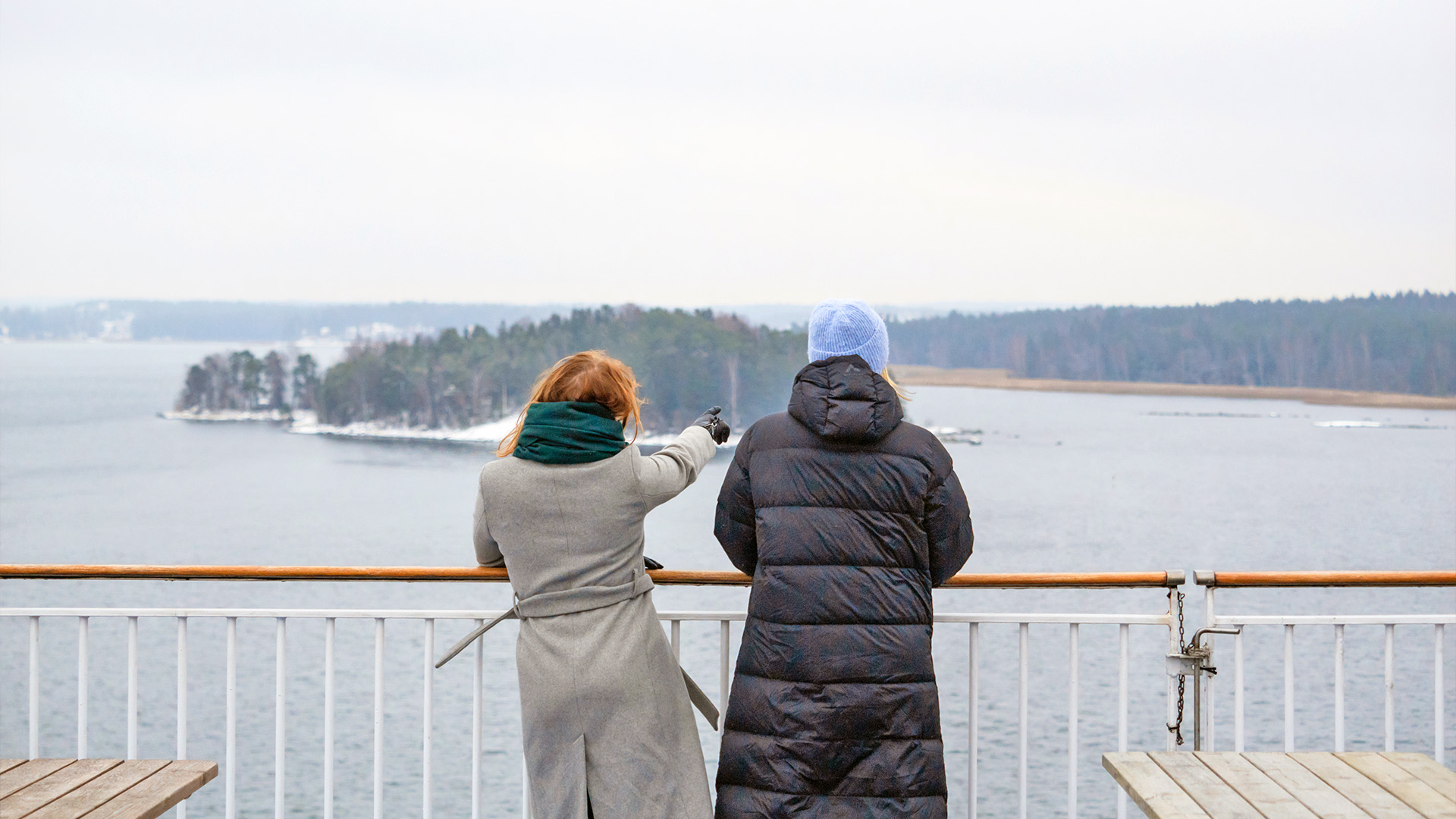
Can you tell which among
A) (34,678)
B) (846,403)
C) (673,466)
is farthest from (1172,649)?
(34,678)

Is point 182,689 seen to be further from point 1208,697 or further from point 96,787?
point 1208,697

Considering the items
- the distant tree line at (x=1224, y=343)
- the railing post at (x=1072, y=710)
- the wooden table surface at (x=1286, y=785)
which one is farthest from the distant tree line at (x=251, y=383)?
the wooden table surface at (x=1286, y=785)

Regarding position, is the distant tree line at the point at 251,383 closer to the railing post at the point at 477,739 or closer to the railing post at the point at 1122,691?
the railing post at the point at 477,739

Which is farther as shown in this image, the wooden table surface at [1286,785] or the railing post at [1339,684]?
the railing post at [1339,684]

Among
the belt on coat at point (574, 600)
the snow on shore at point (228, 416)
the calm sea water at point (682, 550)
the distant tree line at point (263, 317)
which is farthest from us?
the snow on shore at point (228, 416)

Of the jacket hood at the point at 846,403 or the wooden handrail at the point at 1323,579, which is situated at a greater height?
the jacket hood at the point at 846,403

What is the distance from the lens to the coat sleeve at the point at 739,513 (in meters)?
1.86

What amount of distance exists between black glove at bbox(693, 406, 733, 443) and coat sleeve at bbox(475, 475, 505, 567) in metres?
0.41

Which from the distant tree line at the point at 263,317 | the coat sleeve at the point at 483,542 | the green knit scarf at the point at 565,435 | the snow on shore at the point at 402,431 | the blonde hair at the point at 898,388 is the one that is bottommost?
the snow on shore at the point at 402,431

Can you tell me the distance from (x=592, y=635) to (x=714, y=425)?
0.45 meters

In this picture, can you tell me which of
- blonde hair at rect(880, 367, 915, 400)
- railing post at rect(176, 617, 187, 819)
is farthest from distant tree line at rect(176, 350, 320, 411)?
blonde hair at rect(880, 367, 915, 400)

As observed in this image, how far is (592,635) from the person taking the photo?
74.5 inches

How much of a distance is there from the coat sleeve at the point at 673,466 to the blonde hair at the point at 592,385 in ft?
0.24

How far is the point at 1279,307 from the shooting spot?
57438mm
